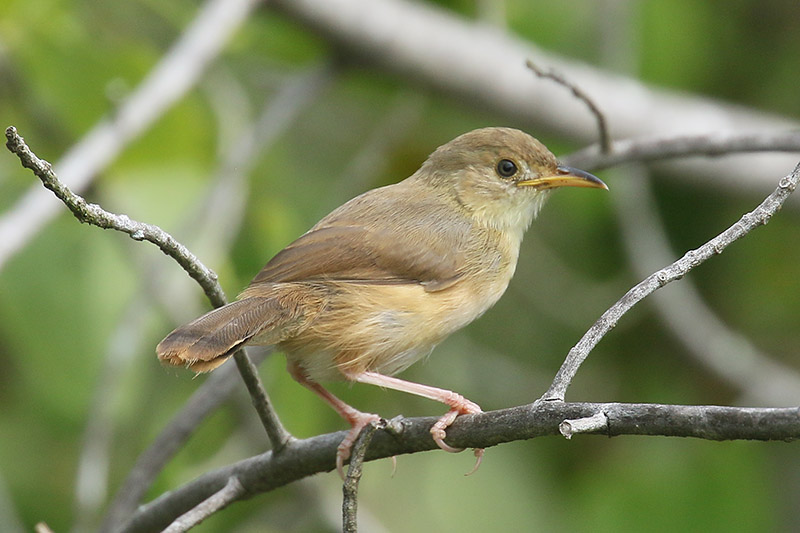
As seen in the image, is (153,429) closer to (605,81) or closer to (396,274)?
(396,274)

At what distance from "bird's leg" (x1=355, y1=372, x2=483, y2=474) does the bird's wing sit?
0.35m

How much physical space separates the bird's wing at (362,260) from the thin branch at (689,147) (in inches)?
31.9

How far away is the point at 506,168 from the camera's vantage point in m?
4.36

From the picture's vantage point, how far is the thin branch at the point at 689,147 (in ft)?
12.0

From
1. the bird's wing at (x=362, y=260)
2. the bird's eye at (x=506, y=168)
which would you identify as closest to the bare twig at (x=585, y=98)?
the bird's eye at (x=506, y=168)

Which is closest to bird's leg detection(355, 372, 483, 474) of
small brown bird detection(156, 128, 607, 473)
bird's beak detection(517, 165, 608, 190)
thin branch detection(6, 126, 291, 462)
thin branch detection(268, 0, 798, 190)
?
small brown bird detection(156, 128, 607, 473)

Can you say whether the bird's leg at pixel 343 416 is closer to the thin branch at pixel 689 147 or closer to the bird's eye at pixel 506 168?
the bird's eye at pixel 506 168

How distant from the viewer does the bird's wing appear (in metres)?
3.55

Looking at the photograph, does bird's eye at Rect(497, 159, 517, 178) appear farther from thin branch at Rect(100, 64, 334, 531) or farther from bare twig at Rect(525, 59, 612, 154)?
thin branch at Rect(100, 64, 334, 531)

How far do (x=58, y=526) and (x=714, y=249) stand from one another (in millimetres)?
3784

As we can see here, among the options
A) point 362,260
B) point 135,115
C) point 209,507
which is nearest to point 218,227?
point 135,115

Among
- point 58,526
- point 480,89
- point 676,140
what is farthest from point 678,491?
point 58,526

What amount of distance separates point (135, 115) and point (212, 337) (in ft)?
5.59

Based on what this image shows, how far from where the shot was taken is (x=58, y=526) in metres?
4.91
